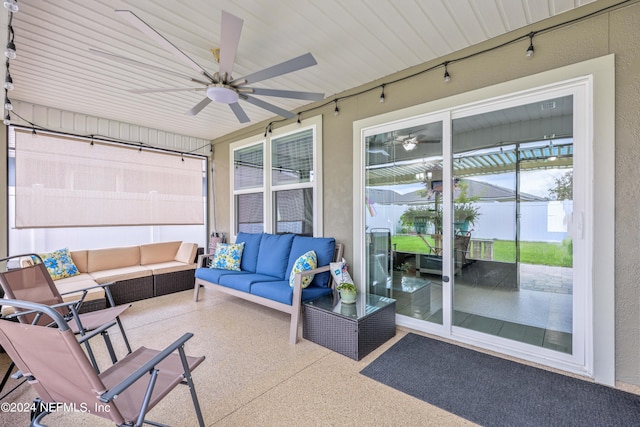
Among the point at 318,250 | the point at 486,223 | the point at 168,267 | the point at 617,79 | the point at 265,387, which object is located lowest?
the point at 265,387

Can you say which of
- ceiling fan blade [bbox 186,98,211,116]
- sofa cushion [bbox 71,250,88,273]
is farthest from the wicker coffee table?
sofa cushion [bbox 71,250,88,273]

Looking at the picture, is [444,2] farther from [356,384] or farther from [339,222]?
[356,384]

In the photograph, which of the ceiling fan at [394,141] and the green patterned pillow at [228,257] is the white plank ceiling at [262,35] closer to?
the ceiling fan at [394,141]

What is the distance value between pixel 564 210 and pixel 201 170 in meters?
5.79

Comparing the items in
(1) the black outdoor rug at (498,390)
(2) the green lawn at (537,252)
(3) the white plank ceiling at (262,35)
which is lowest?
(1) the black outdoor rug at (498,390)

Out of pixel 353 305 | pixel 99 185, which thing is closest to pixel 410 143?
pixel 353 305

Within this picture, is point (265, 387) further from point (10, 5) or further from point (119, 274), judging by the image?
point (119, 274)

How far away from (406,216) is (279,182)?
2194 millimetres

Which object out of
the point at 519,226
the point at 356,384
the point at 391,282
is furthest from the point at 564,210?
the point at 356,384

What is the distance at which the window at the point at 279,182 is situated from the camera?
13.3ft

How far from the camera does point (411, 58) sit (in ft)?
9.38

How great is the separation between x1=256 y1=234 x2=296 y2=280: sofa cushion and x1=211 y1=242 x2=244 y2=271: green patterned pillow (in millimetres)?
380

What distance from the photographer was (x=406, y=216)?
325cm

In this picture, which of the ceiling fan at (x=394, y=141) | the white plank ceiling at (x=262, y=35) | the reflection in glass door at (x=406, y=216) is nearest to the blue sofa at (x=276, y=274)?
the reflection in glass door at (x=406, y=216)
